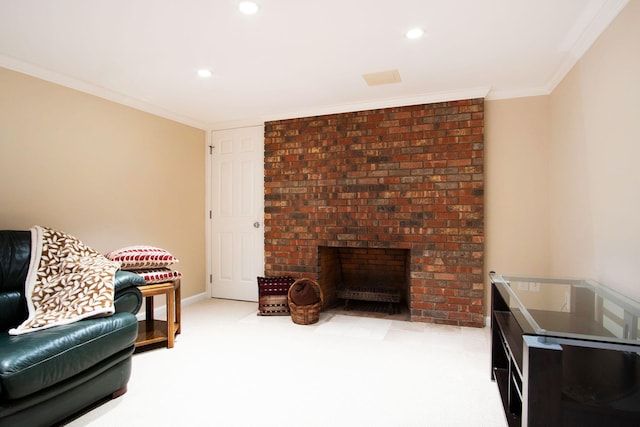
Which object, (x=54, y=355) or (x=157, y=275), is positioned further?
(x=157, y=275)

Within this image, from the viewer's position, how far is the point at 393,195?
138 inches

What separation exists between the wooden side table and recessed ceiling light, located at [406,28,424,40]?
8.80 ft

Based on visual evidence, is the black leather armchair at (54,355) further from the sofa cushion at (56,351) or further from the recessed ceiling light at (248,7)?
the recessed ceiling light at (248,7)

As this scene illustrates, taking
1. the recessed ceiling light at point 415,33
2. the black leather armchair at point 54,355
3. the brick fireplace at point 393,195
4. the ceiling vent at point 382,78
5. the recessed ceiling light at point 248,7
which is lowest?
the black leather armchair at point 54,355

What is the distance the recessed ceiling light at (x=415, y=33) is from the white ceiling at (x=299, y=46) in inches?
1.9

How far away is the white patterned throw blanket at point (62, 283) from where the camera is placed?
1945 mm

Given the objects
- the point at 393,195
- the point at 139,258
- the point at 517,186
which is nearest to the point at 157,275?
the point at 139,258

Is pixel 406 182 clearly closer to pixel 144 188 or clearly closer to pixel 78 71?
pixel 144 188

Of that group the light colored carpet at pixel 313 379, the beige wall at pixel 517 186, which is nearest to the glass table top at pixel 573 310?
the light colored carpet at pixel 313 379

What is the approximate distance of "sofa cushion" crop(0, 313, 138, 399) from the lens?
4.91 feet

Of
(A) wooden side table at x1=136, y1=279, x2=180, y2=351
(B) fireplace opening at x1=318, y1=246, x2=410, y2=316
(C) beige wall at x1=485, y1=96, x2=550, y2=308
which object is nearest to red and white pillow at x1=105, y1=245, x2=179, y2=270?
(A) wooden side table at x1=136, y1=279, x2=180, y2=351

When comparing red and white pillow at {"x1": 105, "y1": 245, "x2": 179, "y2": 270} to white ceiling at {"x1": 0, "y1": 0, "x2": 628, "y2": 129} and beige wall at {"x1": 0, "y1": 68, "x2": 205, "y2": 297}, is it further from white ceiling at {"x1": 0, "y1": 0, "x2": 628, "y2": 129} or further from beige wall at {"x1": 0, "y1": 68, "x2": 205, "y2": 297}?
white ceiling at {"x1": 0, "y1": 0, "x2": 628, "y2": 129}

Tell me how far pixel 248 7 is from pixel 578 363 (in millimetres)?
2412

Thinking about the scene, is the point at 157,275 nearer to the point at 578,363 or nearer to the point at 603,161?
the point at 578,363
